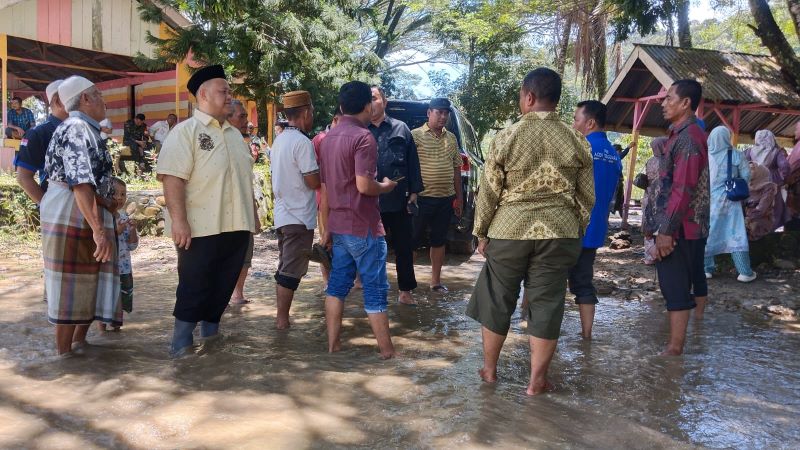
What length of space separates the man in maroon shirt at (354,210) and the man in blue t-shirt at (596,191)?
4.84 feet

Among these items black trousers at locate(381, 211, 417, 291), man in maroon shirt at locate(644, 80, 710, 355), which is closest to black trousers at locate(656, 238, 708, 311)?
man in maroon shirt at locate(644, 80, 710, 355)

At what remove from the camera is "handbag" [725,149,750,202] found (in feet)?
20.7

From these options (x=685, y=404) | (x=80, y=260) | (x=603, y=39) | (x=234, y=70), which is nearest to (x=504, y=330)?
(x=685, y=404)

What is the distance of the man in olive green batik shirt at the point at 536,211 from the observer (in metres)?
3.33

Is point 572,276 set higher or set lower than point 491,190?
lower

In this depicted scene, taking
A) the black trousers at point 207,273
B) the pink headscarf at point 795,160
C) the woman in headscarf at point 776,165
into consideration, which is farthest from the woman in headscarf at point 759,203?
the black trousers at point 207,273

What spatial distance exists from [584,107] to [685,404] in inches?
87.5

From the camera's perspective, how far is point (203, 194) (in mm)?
3781

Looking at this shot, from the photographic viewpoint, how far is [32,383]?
11.2 feet

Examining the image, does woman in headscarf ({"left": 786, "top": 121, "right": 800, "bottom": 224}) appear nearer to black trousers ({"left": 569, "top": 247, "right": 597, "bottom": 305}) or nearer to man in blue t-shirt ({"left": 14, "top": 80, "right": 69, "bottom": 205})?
black trousers ({"left": 569, "top": 247, "right": 597, "bottom": 305})

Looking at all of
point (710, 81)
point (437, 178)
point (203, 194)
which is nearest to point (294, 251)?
point (203, 194)

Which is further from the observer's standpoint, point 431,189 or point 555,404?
point 431,189

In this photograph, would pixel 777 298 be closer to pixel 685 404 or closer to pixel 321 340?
pixel 685 404

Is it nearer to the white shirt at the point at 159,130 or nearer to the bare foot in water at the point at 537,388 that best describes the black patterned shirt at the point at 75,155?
the bare foot in water at the point at 537,388
